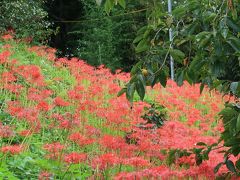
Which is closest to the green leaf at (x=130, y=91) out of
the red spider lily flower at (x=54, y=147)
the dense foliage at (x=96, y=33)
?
the red spider lily flower at (x=54, y=147)

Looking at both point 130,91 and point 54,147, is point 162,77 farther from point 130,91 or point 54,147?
point 54,147

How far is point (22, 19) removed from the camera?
11.9 m

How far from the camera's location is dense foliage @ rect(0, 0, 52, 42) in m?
11.7

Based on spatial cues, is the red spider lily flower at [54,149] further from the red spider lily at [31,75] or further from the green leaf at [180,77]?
Result: the red spider lily at [31,75]

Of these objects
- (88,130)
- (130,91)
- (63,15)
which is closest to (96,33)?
(63,15)

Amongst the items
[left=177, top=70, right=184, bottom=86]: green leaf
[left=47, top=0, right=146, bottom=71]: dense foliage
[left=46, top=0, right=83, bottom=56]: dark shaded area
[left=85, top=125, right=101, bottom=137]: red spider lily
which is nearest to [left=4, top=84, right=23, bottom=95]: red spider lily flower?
[left=85, top=125, right=101, bottom=137]: red spider lily

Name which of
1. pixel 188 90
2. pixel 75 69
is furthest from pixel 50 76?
pixel 188 90

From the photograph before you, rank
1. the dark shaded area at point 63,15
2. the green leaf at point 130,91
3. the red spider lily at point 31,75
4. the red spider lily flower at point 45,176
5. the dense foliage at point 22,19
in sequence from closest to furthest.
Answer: the green leaf at point 130,91
the red spider lily flower at point 45,176
the red spider lily at point 31,75
the dense foliage at point 22,19
the dark shaded area at point 63,15

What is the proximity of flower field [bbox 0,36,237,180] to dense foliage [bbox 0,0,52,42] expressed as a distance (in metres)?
1.84

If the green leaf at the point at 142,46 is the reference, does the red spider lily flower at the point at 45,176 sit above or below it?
below

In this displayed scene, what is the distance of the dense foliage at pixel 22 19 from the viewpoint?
11.7 meters

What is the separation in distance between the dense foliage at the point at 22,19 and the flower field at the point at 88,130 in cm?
184

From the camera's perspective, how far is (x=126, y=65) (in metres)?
15.8

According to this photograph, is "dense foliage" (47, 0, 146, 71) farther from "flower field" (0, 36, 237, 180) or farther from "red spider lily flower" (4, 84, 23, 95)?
"red spider lily flower" (4, 84, 23, 95)
